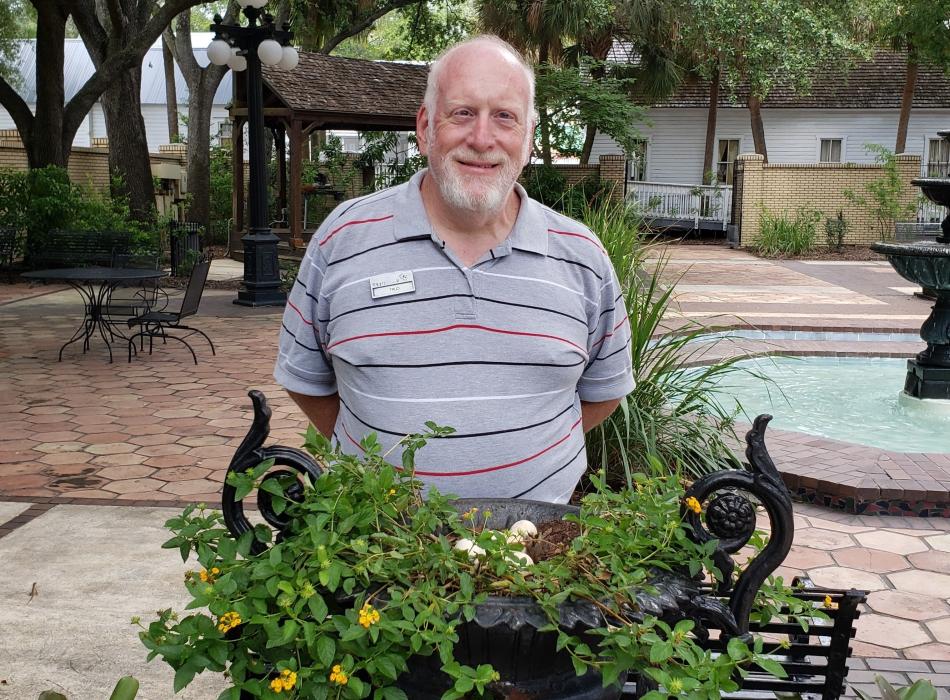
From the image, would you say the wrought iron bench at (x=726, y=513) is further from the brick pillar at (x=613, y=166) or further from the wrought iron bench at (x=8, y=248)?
the brick pillar at (x=613, y=166)

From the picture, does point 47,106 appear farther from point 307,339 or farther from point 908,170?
point 908,170

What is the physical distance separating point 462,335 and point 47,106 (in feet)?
51.8

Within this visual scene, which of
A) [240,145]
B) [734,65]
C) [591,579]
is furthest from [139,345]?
[734,65]

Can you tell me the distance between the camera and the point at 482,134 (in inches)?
79.9

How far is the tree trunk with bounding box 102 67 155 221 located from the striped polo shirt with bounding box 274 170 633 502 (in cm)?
1615

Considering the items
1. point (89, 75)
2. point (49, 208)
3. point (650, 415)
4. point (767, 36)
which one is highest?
point (89, 75)

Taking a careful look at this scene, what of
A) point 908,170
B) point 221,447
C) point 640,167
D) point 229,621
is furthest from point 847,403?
point 640,167

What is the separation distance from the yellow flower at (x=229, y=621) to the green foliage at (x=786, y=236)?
21422 mm

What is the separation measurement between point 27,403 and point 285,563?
6685mm

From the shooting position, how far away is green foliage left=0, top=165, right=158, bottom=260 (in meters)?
14.7

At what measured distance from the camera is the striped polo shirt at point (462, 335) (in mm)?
1939

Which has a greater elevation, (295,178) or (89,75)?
(89,75)

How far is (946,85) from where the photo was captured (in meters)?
30.2

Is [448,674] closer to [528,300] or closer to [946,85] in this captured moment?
[528,300]
